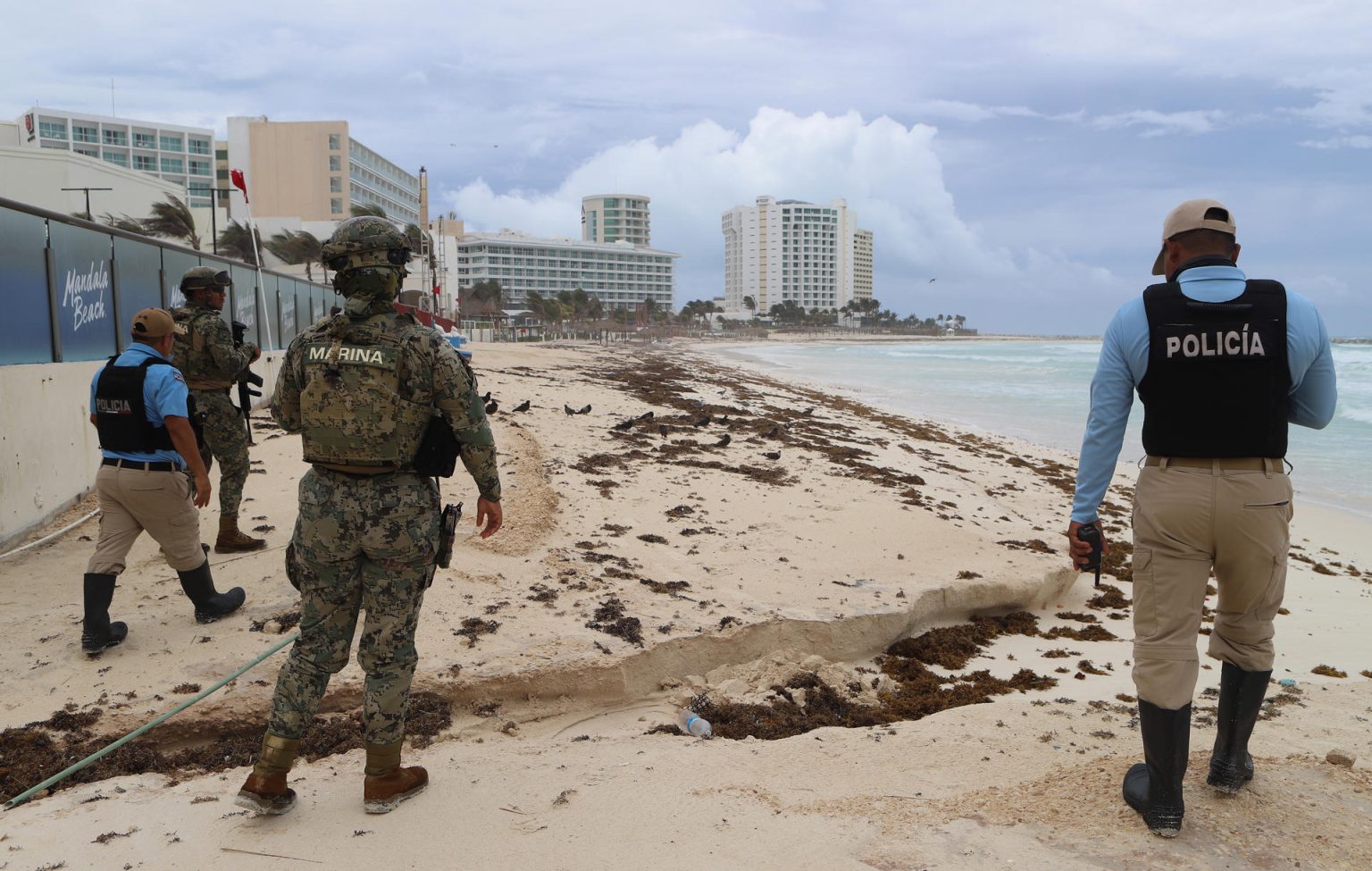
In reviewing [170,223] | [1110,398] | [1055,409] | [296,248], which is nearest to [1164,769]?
[1110,398]

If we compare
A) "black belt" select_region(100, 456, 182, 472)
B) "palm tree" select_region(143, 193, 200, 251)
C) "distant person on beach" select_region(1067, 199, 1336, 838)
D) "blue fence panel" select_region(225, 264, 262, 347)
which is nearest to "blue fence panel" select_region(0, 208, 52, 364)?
"black belt" select_region(100, 456, 182, 472)

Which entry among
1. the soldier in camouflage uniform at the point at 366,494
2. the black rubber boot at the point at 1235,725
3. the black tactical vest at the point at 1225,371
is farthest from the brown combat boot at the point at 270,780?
the black rubber boot at the point at 1235,725

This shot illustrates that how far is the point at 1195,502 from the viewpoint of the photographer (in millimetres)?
2803

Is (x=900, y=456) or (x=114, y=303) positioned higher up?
(x=114, y=303)

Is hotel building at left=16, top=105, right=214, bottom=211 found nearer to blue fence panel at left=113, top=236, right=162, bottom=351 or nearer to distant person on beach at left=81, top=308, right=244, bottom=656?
blue fence panel at left=113, top=236, right=162, bottom=351

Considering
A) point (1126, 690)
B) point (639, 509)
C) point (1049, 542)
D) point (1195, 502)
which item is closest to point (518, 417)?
point (639, 509)

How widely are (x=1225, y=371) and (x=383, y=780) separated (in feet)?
10.2

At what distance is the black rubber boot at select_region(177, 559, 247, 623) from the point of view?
4539mm

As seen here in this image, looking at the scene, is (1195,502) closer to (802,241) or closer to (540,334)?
A: (540,334)

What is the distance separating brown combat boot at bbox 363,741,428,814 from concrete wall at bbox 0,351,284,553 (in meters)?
4.54

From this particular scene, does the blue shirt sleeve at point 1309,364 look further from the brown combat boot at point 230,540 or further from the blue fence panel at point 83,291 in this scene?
the blue fence panel at point 83,291

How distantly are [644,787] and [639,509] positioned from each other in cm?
425

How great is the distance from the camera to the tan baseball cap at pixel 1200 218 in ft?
9.66

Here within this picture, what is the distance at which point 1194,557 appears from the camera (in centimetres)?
283
